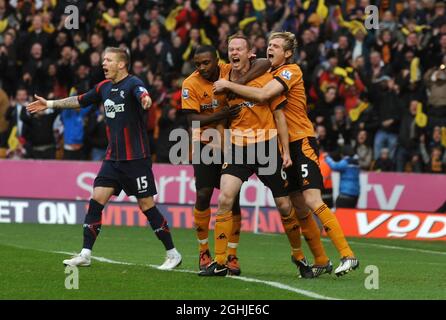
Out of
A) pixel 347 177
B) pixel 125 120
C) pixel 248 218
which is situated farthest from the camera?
pixel 248 218

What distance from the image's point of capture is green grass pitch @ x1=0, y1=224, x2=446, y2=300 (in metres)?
10.9

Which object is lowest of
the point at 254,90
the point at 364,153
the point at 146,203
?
the point at 364,153

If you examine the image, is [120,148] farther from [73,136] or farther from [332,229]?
[73,136]

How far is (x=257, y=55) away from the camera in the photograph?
24750 mm

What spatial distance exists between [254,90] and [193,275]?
2.00 metres

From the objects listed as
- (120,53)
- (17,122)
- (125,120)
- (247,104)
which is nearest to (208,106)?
(247,104)

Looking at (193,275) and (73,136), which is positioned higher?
(193,275)

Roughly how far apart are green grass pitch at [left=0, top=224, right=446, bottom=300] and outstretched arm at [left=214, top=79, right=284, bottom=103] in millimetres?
1818

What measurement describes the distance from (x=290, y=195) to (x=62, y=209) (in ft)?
37.1

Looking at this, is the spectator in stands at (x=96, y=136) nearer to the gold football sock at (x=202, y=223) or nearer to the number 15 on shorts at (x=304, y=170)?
the gold football sock at (x=202, y=223)

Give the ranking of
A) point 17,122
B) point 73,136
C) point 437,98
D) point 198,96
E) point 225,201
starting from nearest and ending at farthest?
point 225,201, point 198,96, point 437,98, point 73,136, point 17,122

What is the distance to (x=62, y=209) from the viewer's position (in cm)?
2333
